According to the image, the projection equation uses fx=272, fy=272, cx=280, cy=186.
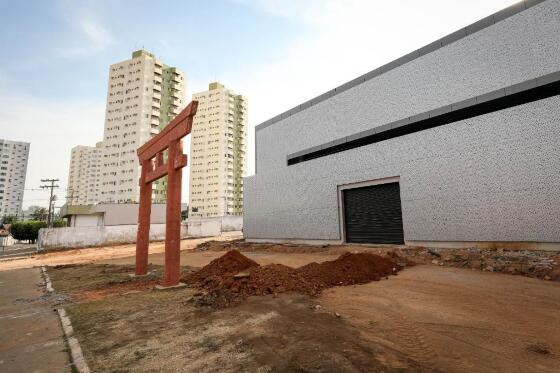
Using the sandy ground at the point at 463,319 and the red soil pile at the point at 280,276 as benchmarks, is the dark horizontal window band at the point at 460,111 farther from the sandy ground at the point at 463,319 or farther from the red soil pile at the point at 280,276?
the red soil pile at the point at 280,276

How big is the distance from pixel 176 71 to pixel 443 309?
75114 millimetres

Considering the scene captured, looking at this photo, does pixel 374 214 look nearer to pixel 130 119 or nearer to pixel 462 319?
pixel 462 319

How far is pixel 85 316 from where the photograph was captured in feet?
16.9

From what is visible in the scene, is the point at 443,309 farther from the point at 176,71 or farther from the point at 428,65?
the point at 176,71

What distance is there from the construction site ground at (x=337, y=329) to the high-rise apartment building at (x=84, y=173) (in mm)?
109801

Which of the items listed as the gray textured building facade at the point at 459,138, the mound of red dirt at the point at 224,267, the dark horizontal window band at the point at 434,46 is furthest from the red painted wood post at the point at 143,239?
the dark horizontal window band at the point at 434,46

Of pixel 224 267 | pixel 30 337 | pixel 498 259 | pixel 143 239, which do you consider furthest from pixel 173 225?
pixel 498 259

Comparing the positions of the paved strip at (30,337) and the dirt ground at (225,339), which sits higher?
the dirt ground at (225,339)

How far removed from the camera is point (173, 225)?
7598 mm

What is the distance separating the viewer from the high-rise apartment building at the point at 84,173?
98.8 metres

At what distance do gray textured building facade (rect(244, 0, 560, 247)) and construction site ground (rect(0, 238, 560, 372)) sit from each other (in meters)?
4.33

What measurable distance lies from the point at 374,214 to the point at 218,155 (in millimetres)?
64021

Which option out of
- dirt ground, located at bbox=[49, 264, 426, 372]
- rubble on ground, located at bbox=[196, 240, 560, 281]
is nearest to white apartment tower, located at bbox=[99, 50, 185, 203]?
rubble on ground, located at bbox=[196, 240, 560, 281]

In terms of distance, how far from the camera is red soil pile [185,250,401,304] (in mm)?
6320
